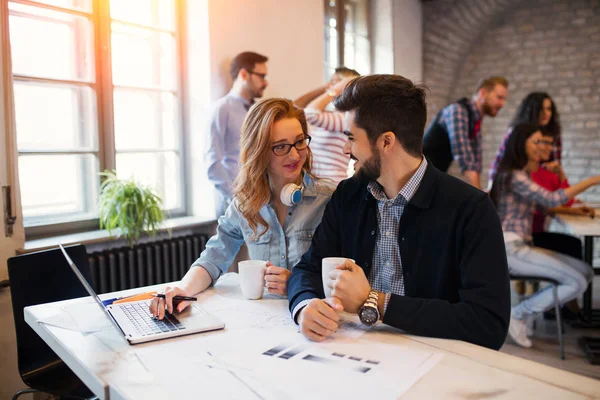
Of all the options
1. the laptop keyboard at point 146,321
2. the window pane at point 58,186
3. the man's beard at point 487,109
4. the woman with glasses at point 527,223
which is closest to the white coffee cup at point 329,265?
the laptop keyboard at point 146,321

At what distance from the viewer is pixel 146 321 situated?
4.77 ft

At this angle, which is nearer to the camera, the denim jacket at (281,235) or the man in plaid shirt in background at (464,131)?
the denim jacket at (281,235)

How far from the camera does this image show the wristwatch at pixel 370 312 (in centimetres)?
135

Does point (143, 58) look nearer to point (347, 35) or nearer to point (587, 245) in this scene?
point (347, 35)

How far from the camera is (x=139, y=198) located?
9.87 feet

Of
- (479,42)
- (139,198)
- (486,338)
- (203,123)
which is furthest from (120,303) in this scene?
(479,42)

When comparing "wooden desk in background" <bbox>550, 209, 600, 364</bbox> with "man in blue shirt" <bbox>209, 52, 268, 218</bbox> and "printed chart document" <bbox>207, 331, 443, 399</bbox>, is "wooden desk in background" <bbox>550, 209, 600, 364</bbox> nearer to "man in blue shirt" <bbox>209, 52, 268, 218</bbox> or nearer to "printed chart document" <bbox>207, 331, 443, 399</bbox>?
"man in blue shirt" <bbox>209, 52, 268, 218</bbox>

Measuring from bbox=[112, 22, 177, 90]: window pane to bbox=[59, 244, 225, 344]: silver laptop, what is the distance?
7.11 feet

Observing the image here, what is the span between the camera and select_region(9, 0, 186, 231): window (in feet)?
9.79

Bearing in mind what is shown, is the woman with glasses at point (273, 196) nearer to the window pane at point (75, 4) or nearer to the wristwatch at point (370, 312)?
the wristwatch at point (370, 312)

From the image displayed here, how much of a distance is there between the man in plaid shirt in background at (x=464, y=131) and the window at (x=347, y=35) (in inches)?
52.8

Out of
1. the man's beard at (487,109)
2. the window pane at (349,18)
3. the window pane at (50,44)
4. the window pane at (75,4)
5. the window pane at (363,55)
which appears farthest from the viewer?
the window pane at (363,55)

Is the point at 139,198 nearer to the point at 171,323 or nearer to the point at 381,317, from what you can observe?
the point at 171,323

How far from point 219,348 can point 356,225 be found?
580 millimetres
